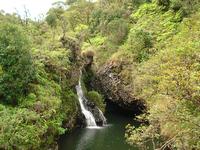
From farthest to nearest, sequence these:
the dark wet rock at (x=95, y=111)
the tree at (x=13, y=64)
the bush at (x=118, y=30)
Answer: the bush at (x=118, y=30) → the dark wet rock at (x=95, y=111) → the tree at (x=13, y=64)

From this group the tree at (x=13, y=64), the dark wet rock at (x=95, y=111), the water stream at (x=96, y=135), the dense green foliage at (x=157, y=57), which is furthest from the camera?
the dark wet rock at (x=95, y=111)

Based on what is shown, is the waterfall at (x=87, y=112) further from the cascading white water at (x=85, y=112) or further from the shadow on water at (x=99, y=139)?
the shadow on water at (x=99, y=139)

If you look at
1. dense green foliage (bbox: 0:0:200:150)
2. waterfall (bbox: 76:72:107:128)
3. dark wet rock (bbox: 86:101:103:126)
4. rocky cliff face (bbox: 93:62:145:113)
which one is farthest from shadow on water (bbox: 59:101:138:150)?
rocky cliff face (bbox: 93:62:145:113)

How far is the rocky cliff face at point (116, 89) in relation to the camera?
164ft

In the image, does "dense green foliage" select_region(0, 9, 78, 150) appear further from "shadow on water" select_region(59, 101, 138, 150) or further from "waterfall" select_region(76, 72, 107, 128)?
"waterfall" select_region(76, 72, 107, 128)

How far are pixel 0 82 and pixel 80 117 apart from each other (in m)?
18.1

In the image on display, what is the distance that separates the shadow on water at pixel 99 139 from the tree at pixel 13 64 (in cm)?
861

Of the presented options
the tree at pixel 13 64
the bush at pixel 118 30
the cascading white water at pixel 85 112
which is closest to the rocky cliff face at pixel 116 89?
the cascading white water at pixel 85 112

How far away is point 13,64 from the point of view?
31.5 metres

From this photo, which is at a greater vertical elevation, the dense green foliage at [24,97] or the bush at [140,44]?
the bush at [140,44]

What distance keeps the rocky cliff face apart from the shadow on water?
234cm

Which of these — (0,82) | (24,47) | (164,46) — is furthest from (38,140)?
(164,46)

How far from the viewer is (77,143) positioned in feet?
128

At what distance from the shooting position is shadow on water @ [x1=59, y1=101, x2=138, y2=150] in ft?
123
